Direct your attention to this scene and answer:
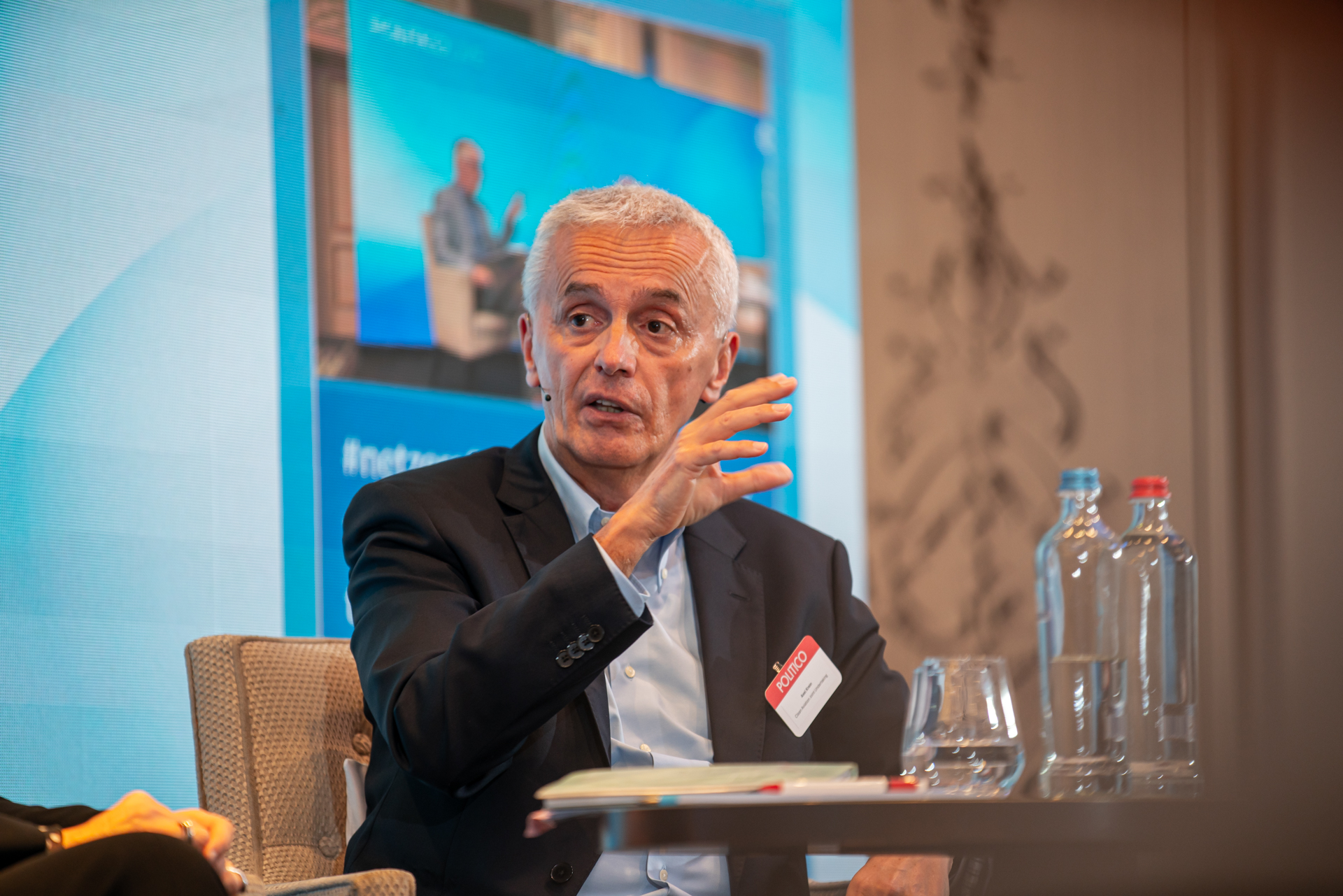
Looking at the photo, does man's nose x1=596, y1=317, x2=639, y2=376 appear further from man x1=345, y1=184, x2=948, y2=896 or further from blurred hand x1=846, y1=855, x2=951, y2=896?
blurred hand x1=846, y1=855, x2=951, y2=896

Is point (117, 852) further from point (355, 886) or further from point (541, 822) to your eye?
point (541, 822)

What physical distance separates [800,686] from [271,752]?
769 millimetres

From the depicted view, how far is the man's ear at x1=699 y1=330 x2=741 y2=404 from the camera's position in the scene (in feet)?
6.71

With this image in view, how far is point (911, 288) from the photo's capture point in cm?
374

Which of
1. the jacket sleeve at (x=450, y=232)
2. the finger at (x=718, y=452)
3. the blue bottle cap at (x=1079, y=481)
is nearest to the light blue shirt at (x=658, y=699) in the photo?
the finger at (x=718, y=452)

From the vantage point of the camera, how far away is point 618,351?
183 centimetres

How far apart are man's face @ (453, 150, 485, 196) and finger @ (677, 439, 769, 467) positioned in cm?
153

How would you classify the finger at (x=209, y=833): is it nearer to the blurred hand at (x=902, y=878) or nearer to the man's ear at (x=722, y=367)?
the blurred hand at (x=902, y=878)

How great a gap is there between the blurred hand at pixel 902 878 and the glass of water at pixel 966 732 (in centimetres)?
39

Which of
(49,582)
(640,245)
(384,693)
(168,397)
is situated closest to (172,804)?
(49,582)

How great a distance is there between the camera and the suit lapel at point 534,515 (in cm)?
178

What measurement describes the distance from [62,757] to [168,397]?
25.6 inches

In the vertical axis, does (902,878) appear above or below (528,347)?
below

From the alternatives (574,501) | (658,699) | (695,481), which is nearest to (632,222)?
(574,501)
